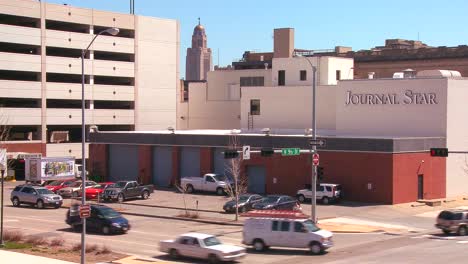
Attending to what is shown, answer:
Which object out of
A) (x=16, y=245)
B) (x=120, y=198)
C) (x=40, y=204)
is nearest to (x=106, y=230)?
(x=16, y=245)

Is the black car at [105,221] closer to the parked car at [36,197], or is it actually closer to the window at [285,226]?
the window at [285,226]

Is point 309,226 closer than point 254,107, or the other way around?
point 309,226

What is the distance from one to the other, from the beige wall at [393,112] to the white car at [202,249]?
118 feet

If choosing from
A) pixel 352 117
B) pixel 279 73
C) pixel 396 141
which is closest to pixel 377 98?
pixel 352 117

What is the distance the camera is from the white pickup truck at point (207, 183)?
65.9 m

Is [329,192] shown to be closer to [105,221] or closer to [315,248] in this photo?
[105,221]

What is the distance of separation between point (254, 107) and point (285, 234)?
4713 centimetres

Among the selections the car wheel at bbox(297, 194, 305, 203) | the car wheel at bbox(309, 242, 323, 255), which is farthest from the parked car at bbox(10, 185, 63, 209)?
the car wheel at bbox(309, 242, 323, 255)

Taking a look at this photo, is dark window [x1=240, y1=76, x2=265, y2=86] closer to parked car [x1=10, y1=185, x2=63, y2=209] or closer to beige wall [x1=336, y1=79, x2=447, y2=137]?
beige wall [x1=336, y1=79, x2=447, y2=137]

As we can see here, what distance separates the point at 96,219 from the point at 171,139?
30.0 m

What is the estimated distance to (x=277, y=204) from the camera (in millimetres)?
51781

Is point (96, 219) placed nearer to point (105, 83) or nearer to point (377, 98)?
point (377, 98)

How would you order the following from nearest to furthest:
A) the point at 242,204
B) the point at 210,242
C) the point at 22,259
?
the point at 22,259
the point at 210,242
the point at 242,204

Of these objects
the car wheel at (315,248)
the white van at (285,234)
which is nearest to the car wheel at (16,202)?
the white van at (285,234)
